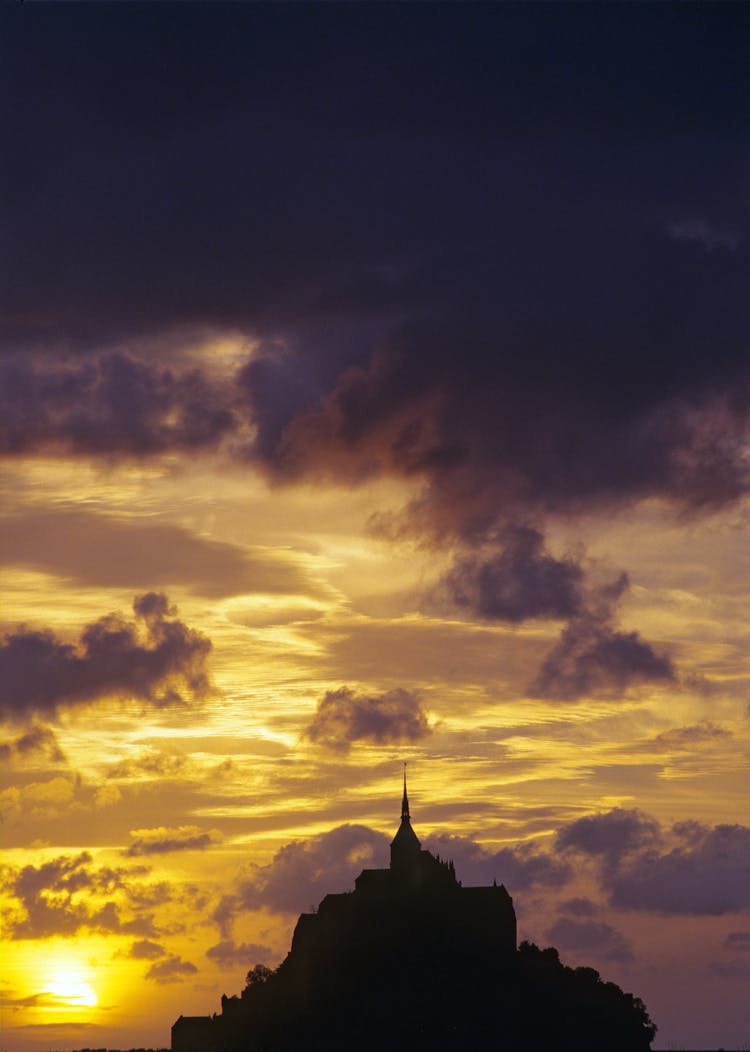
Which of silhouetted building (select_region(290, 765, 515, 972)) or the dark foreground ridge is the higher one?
silhouetted building (select_region(290, 765, 515, 972))

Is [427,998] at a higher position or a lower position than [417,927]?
lower

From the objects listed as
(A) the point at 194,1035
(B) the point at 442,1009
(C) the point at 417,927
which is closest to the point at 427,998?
(B) the point at 442,1009

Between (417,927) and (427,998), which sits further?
(417,927)

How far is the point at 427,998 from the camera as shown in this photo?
169 meters

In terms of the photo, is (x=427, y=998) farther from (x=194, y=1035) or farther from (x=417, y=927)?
(x=194, y=1035)

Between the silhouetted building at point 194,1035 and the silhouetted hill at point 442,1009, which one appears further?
the silhouetted building at point 194,1035

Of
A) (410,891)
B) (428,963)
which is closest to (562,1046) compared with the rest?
(428,963)

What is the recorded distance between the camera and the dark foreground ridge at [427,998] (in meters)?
162

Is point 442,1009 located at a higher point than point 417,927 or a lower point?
lower

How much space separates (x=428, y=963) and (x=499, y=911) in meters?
20.9

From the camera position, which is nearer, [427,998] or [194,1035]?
[427,998]

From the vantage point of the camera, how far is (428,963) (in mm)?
173500

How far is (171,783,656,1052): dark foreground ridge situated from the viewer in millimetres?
162388

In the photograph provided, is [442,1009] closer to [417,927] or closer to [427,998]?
[427,998]
